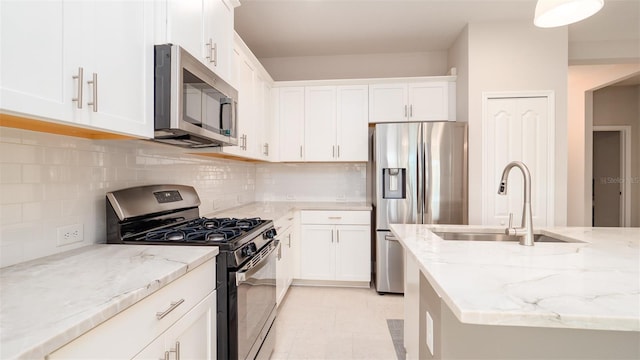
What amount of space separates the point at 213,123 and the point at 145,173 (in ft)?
1.73

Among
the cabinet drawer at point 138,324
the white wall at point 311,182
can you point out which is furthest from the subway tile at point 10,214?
the white wall at point 311,182

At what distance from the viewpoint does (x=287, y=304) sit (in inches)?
114

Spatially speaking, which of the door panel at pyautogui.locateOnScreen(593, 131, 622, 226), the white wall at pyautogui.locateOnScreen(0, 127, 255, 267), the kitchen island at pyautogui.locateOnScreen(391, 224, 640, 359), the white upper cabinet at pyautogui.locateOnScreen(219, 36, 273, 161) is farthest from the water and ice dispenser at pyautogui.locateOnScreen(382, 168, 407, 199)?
the door panel at pyautogui.locateOnScreen(593, 131, 622, 226)

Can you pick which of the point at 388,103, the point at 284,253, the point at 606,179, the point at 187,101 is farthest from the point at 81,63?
the point at 606,179

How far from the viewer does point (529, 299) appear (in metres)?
0.81

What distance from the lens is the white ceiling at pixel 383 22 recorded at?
2.80 m

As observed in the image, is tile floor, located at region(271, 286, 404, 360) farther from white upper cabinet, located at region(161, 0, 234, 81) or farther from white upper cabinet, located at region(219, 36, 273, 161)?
white upper cabinet, located at region(161, 0, 234, 81)

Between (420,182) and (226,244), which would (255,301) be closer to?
(226,244)

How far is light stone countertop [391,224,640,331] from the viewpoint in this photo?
741 mm

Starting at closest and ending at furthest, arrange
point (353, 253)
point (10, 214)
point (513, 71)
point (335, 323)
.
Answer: point (10, 214) < point (335, 323) < point (513, 71) < point (353, 253)

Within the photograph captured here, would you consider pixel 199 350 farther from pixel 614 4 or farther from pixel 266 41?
pixel 614 4

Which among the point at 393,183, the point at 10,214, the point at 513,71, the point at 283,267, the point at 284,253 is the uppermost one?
the point at 513,71

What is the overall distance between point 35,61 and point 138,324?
0.79 meters

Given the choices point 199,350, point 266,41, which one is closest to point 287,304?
point 199,350
